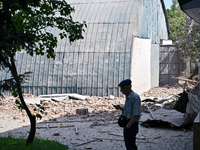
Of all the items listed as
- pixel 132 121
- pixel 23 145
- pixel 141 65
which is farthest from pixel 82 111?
pixel 132 121

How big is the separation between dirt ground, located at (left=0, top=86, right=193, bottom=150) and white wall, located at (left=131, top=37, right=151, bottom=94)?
6.97 feet

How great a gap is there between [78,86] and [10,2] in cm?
1092

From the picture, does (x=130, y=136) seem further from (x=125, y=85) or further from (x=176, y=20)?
(x=176, y=20)

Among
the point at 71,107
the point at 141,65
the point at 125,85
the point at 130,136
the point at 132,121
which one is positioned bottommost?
the point at 71,107

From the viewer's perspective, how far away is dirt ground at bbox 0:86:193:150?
8.31m

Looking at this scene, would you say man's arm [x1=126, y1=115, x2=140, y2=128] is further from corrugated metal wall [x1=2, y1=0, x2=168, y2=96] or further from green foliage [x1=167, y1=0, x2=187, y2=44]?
green foliage [x1=167, y1=0, x2=187, y2=44]

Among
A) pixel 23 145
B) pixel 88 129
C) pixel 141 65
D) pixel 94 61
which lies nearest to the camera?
pixel 23 145

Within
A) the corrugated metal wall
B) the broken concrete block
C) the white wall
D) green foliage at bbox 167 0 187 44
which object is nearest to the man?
the broken concrete block

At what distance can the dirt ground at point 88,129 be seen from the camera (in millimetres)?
8312

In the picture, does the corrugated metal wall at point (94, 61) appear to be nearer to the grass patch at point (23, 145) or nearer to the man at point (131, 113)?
the grass patch at point (23, 145)

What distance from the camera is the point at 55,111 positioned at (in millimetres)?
13133

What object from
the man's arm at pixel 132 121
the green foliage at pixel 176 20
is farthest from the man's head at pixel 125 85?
the green foliage at pixel 176 20

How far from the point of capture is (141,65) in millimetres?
18156

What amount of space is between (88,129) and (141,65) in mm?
8766
